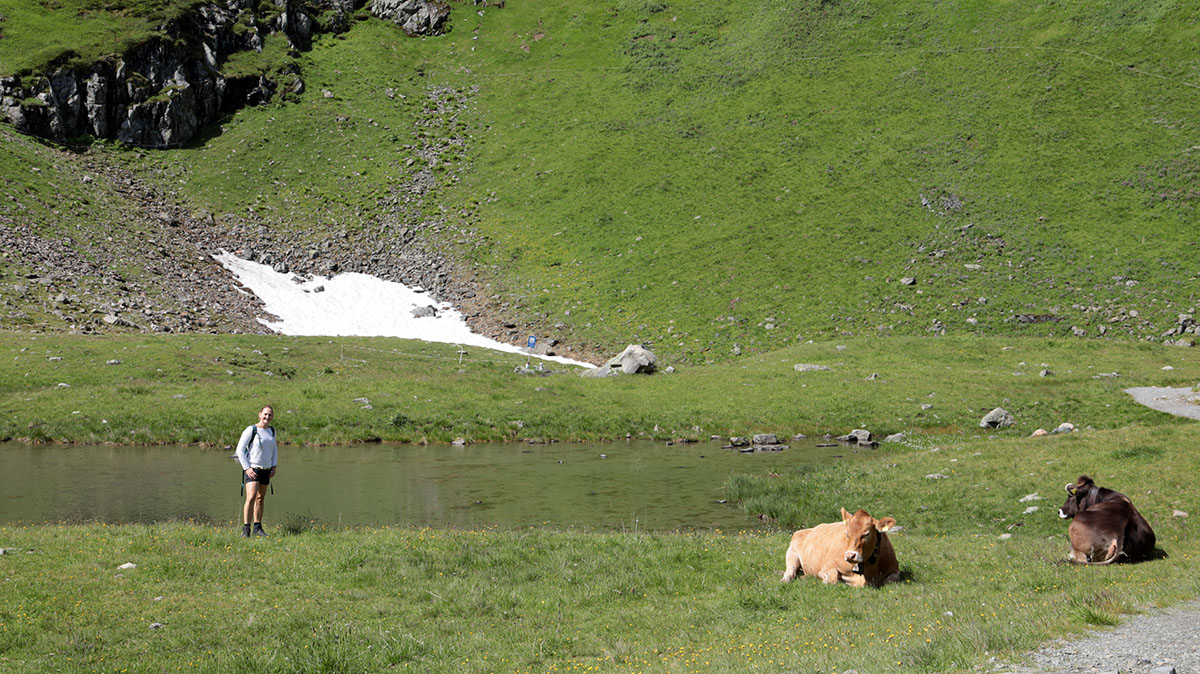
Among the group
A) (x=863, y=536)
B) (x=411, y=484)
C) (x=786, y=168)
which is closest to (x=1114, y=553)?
(x=863, y=536)

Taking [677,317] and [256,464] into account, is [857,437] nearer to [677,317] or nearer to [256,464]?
[256,464]

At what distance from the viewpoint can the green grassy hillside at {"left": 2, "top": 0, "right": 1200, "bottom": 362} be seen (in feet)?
197

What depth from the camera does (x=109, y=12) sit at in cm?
9781

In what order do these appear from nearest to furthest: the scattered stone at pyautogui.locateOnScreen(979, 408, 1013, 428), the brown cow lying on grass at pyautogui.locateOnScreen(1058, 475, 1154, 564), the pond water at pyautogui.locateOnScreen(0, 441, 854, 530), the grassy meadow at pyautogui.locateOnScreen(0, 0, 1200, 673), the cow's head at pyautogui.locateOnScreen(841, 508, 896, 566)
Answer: the grassy meadow at pyautogui.locateOnScreen(0, 0, 1200, 673) → the cow's head at pyautogui.locateOnScreen(841, 508, 896, 566) → the brown cow lying on grass at pyautogui.locateOnScreen(1058, 475, 1154, 564) → the pond water at pyautogui.locateOnScreen(0, 441, 854, 530) → the scattered stone at pyautogui.locateOnScreen(979, 408, 1013, 428)

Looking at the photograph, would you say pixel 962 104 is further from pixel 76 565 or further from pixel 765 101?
pixel 76 565

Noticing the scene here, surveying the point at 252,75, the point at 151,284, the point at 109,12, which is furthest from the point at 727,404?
the point at 109,12

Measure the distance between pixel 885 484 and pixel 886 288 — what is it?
41.2 metres

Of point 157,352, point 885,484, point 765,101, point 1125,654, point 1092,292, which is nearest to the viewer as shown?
point 1125,654

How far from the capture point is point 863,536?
1250 centimetres

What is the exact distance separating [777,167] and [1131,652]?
75.2m

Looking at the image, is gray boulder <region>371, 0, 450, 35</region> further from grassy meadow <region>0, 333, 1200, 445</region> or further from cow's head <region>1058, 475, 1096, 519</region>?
cow's head <region>1058, 475, 1096, 519</region>

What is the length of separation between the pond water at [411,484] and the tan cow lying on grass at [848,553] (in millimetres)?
7398

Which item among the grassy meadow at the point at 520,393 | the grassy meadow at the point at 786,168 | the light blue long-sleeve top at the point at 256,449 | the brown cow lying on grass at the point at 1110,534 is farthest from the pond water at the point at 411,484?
the grassy meadow at the point at 786,168

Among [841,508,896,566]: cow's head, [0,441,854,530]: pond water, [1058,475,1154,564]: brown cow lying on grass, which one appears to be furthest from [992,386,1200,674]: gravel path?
[0,441,854,530]: pond water
